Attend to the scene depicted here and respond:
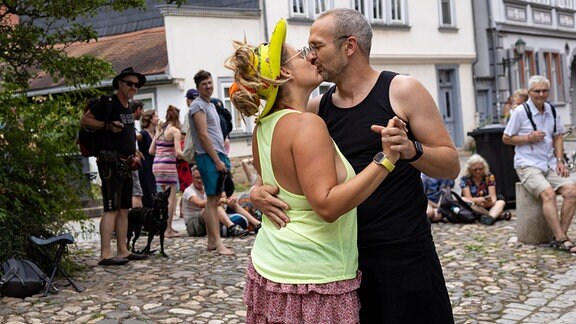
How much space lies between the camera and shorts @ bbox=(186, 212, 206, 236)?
11336 mm

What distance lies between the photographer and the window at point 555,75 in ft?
123

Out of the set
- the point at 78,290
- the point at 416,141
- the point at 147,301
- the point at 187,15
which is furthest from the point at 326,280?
the point at 187,15

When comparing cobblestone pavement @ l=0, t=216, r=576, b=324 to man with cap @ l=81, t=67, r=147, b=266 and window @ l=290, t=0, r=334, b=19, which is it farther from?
window @ l=290, t=0, r=334, b=19

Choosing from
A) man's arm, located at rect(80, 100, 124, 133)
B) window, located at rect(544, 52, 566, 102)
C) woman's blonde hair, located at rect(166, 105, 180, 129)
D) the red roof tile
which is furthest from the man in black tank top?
window, located at rect(544, 52, 566, 102)

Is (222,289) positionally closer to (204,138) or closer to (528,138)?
(204,138)

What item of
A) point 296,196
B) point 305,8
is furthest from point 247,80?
point 305,8

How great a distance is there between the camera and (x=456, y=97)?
3192 centimetres

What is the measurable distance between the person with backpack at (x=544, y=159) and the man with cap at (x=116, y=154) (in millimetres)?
4091

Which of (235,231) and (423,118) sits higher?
(423,118)

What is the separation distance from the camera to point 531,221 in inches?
381

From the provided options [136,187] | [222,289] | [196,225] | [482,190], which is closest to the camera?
[222,289]

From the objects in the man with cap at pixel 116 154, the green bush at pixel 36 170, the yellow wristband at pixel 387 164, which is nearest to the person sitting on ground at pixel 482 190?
the man with cap at pixel 116 154

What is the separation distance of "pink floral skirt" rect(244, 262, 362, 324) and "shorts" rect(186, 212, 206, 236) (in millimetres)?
8120

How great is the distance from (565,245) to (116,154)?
4679mm
